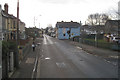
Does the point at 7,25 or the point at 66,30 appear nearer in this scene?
the point at 7,25

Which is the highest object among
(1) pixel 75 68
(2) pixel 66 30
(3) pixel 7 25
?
(2) pixel 66 30

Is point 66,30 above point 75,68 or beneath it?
above

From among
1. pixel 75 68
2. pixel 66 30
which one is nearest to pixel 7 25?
pixel 75 68

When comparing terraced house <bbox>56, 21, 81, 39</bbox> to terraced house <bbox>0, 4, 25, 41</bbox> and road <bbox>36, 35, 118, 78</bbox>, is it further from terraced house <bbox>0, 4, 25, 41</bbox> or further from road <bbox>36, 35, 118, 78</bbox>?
road <bbox>36, 35, 118, 78</bbox>

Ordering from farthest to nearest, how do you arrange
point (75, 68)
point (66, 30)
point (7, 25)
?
point (66, 30) → point (7, 25) → point (75, 68)

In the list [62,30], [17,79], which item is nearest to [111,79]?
→ [17,79]

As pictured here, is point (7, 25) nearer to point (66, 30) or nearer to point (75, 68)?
point (75, 68)

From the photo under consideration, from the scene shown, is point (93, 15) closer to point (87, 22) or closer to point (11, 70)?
point (87, 22)

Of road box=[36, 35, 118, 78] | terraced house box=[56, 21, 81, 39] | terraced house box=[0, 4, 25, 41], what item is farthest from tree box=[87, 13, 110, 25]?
road box=[36, 35, 118, 78]

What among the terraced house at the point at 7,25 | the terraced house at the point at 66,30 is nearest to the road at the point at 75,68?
the terraced house at the point at 7,25

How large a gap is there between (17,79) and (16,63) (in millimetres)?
3081

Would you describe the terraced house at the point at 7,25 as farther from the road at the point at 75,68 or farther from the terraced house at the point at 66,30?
the terraced house at the point at 66,30

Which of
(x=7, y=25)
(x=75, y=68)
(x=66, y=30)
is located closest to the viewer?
(x=75, y=68)

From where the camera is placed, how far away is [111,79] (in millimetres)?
10445
